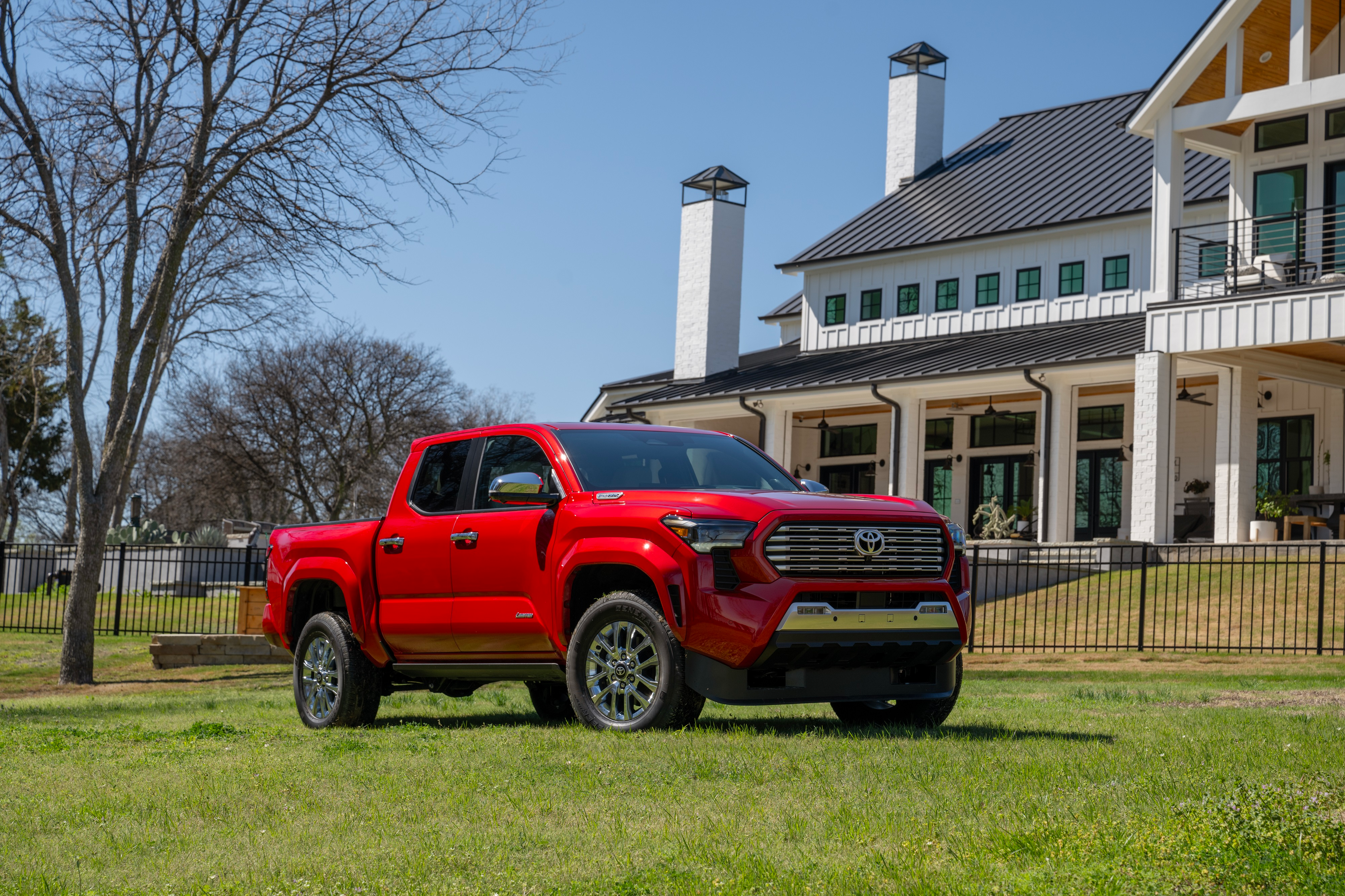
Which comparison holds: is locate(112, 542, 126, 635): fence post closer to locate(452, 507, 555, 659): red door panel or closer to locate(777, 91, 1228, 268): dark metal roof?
locate(452, 507, 555, 659): red door panel

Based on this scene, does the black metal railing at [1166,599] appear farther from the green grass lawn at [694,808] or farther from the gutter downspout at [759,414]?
the green grass lawn at [694,808]

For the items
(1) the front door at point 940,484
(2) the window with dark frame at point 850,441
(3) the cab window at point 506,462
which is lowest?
(3) the cab window at point 506,462

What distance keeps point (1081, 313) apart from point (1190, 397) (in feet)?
11.4

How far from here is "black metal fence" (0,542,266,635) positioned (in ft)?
78.2

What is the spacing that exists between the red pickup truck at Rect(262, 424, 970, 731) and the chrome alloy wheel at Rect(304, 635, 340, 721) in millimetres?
18

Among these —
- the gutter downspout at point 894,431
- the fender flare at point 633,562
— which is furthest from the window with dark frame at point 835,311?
the fender flare at point 633,562

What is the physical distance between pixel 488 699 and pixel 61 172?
36.9ft

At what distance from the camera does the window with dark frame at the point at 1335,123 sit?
24.1 m

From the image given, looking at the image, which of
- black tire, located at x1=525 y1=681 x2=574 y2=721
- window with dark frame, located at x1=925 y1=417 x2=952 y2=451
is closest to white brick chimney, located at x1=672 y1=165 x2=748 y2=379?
window with dark frame, located at x1=925 y1=417 x2=952 y2=451

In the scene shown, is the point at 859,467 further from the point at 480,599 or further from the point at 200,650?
the point at 480,599

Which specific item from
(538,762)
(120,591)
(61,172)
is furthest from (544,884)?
(120,591)

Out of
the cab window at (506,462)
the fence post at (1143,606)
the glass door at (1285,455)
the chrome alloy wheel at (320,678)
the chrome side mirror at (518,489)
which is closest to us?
the chrome side mirror at (518,489)

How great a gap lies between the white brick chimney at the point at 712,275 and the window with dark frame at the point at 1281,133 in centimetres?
1378

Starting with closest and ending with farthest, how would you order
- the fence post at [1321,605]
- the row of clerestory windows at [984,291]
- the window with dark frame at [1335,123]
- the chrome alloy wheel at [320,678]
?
the chrome alloy wheel at [320,678] → the fence post at [1321,605] → the window with dark frame at [1335,123] → the row of clerestory windows at [984,291]
